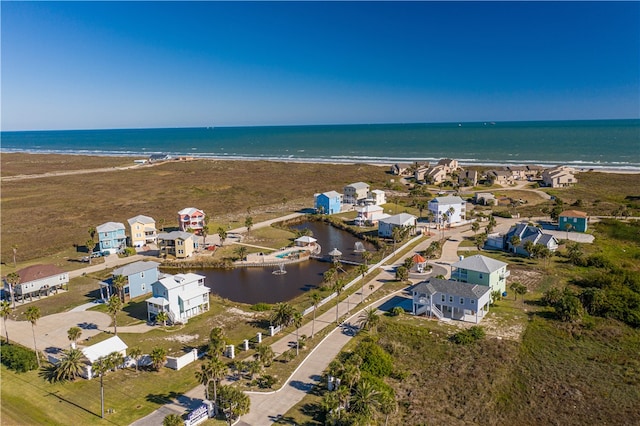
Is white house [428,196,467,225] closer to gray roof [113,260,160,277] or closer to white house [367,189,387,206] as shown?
white house [367,189,387,206]

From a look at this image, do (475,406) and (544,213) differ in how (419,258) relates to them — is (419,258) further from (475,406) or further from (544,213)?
(544,213)

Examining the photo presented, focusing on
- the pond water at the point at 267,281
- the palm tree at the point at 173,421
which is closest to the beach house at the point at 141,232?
the pond water at the point at 267,281

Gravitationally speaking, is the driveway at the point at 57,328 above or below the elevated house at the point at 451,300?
below

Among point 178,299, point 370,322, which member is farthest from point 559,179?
point 178,299

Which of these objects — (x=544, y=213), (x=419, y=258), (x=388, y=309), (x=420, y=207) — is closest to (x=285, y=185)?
(x=420, y=207)

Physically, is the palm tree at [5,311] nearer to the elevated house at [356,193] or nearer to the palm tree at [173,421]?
the palm tree at [173,421]

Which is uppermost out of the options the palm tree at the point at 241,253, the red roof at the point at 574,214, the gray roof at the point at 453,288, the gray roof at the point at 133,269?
the red roof at the point at 574,214
